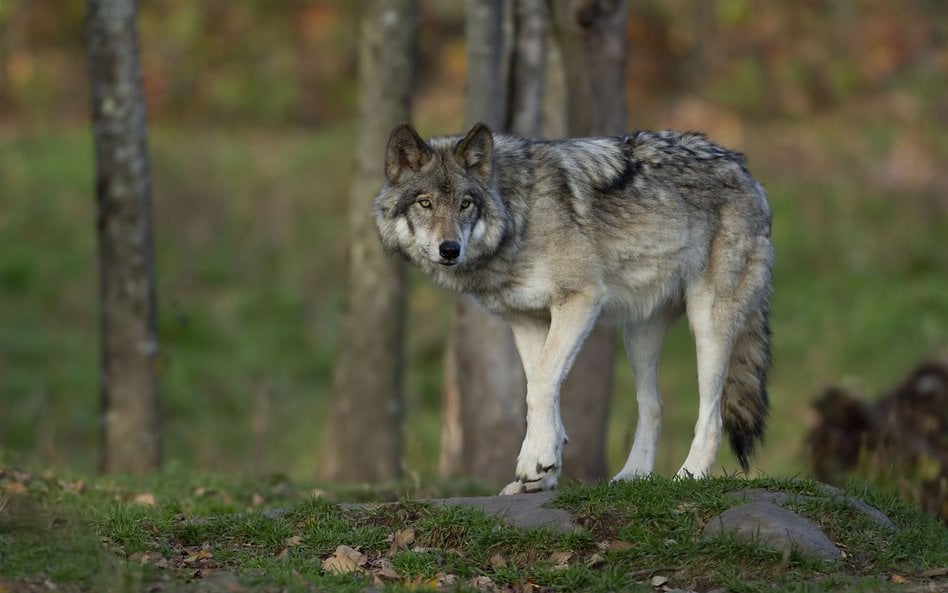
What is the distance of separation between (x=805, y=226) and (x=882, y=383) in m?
3.66

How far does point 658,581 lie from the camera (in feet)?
19.4

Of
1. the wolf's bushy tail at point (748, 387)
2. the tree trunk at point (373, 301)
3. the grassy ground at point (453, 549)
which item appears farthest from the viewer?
the tree trunk at point (373, 301)

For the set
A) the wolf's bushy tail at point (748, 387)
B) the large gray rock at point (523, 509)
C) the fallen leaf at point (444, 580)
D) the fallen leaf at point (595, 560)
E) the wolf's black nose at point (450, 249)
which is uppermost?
the wolf's black nose at point (450, 249)

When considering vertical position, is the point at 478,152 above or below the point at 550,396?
above

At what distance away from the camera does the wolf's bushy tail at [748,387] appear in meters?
7.89

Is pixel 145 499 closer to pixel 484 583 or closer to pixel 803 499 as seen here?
pixel 484 583

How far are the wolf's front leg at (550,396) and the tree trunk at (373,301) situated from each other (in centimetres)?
449

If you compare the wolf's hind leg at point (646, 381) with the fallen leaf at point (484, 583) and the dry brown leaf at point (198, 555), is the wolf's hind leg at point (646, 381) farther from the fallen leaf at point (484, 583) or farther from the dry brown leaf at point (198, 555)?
the dry brown leaf at point (198, 555)

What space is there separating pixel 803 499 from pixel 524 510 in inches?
58.9

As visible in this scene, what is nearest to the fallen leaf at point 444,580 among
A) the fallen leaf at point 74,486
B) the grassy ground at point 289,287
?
the fallen leaf at point 74,486

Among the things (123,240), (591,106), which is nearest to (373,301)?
(123,240)

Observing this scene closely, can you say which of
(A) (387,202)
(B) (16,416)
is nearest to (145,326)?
(A) (387,202)

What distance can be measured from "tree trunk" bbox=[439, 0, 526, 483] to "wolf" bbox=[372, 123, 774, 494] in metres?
2.47

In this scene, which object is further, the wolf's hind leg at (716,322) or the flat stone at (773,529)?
the wolf's hind leg at (716,322)
